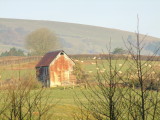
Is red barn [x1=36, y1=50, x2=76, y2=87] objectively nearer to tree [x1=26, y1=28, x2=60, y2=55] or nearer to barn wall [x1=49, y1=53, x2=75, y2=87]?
barn wall [x1=49, y1=53, x2=75, y2=87]

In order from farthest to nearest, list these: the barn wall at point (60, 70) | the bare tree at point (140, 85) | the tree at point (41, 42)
Answer: the tree at point (41, 42), the barn wall at point (60, 70), the bare tree at point (140, 85)

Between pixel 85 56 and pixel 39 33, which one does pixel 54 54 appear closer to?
pixel 85 56

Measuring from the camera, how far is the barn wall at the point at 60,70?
6944 centimetres

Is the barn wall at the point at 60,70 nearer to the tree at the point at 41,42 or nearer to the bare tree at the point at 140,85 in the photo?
the tree at the point at 41,42

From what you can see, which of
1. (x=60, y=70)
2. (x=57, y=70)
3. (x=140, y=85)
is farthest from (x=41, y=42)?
(x=140, y=85)

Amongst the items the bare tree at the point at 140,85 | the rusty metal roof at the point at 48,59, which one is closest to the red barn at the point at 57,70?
the rusty metal roof at the point at 48,59

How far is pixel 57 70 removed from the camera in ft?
230

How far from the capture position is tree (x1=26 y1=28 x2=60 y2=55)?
122m

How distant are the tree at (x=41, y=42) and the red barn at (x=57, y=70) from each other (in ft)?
161

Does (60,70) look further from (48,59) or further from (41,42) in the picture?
(41,42)

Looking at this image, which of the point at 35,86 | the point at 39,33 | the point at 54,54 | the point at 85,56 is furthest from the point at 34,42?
the point at 35,86

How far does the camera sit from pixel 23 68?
94.0m

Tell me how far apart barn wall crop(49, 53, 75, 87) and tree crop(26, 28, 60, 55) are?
49.3 m

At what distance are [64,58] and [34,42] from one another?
56398 mm
